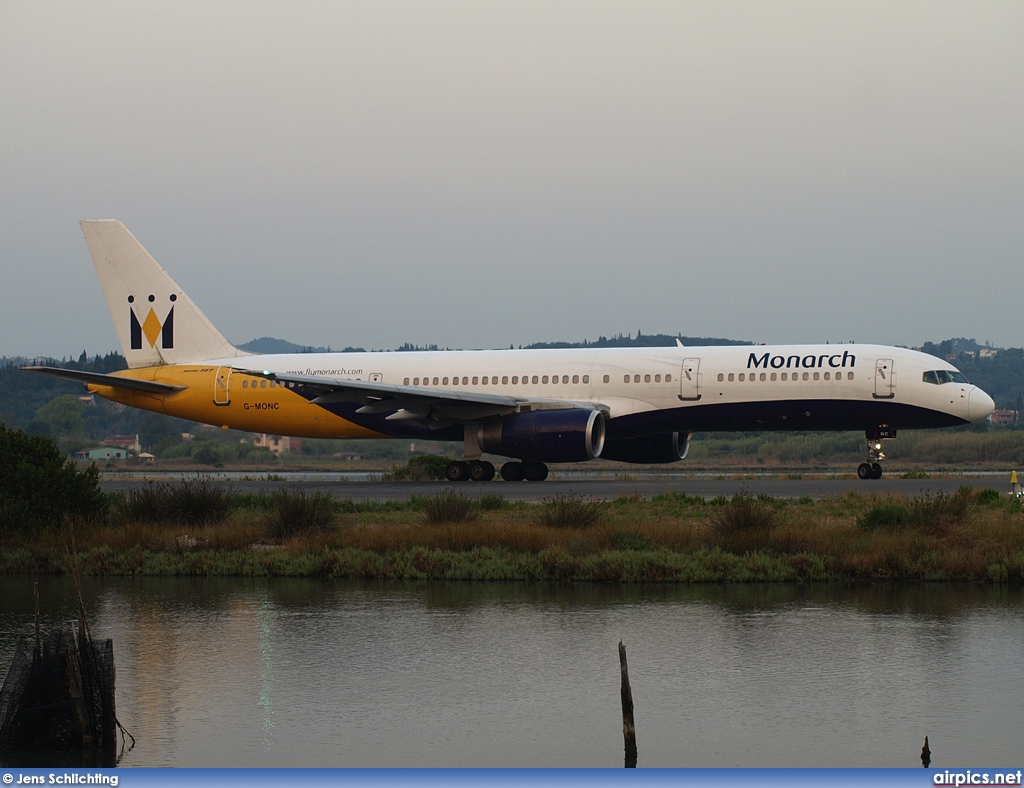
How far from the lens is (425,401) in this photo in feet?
109

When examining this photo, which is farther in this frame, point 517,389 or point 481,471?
point 517,389

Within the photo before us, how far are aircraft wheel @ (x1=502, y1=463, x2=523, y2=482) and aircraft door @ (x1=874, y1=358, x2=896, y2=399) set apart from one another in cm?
976

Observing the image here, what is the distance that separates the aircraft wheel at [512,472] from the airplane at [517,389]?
0.04 meters

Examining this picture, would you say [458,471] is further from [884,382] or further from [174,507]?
[174,507]

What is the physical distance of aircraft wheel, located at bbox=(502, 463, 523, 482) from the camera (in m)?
35.6

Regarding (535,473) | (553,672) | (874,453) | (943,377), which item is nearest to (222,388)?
(535,473)

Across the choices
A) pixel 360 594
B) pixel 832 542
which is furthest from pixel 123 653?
pixel 832 542

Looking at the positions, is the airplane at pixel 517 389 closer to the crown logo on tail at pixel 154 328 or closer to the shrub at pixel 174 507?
the crown logo on tail at pixel 154 328

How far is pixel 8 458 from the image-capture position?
71.7 feet

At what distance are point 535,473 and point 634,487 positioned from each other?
4.70 m

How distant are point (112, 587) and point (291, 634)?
4976 millimetres

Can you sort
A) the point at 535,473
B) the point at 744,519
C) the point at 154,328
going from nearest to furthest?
the point at 744,519 < the point at 535,473 < the point at 154,328

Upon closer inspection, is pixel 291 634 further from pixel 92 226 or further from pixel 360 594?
pixel 92 226

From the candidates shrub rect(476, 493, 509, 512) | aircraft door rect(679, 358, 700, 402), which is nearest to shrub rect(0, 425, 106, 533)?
shrub rect(476, 493, 509, 512)
